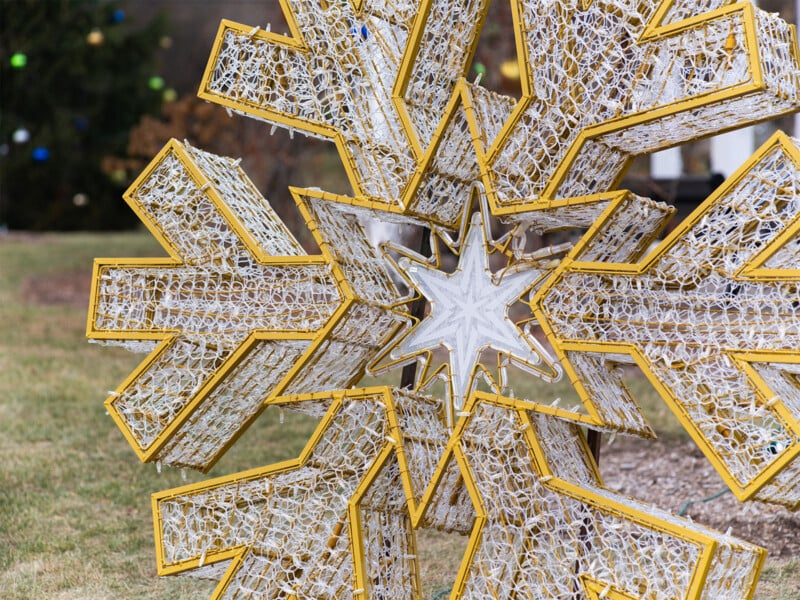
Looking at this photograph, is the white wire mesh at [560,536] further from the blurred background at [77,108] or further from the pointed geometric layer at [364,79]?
the blurred background at [77,108]

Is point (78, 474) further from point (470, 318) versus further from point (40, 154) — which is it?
point (40, 154)

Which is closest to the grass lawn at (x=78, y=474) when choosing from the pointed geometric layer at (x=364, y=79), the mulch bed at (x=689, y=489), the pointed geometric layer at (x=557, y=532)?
the mulch bed at (x=689, y=489)

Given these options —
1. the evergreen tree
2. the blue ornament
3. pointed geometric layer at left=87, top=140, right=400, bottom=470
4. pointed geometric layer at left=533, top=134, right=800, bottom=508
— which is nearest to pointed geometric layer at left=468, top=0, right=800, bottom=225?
pointed geometric layer at left=533, top=134, right=800, bottom=508

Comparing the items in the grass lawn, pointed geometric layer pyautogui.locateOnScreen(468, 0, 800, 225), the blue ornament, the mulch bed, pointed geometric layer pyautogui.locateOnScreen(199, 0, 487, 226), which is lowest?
the blue ornament

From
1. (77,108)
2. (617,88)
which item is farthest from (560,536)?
(77,108)

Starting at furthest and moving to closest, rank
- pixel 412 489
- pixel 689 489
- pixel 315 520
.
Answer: pixel 689 489 → pixel 315 520 → pixel 412 489

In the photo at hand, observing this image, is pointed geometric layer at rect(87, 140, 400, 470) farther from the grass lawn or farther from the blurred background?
the blurred background

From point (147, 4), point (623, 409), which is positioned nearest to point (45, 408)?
point (623, 409)
